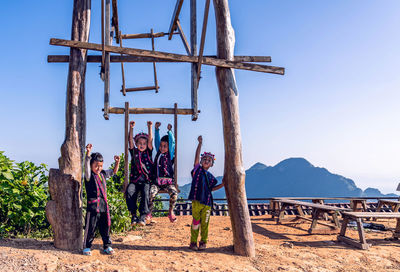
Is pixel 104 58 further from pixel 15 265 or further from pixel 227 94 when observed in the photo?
pixel 15 265

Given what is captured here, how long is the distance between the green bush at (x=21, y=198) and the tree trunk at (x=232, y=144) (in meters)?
3.16

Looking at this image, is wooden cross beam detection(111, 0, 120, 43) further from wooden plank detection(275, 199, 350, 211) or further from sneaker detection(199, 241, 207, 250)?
wooden plank detection(275, 199, 350, 211)

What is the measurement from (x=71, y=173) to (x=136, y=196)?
1059 mm

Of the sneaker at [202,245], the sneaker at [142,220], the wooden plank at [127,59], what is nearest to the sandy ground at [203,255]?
the sneaker at [202,245]

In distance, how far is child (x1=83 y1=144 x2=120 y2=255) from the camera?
14.8 ft

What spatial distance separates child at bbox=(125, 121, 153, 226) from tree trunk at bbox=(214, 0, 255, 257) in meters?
1.27

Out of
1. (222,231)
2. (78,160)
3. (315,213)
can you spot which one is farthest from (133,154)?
(315,213)

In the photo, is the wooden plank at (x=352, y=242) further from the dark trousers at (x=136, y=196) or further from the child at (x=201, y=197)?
the dark trousers at (x=136, y=196)

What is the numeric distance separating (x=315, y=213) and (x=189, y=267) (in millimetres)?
4503

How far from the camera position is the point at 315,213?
773 cm

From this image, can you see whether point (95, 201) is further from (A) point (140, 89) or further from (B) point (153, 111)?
(A) point (140, 89)

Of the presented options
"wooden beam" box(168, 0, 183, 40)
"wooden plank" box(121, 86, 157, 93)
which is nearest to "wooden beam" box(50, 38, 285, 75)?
"wooden beam" box(168, 0, 183, 40)

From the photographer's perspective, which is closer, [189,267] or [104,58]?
[189,267]

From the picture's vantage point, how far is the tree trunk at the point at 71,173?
467 centimetres
